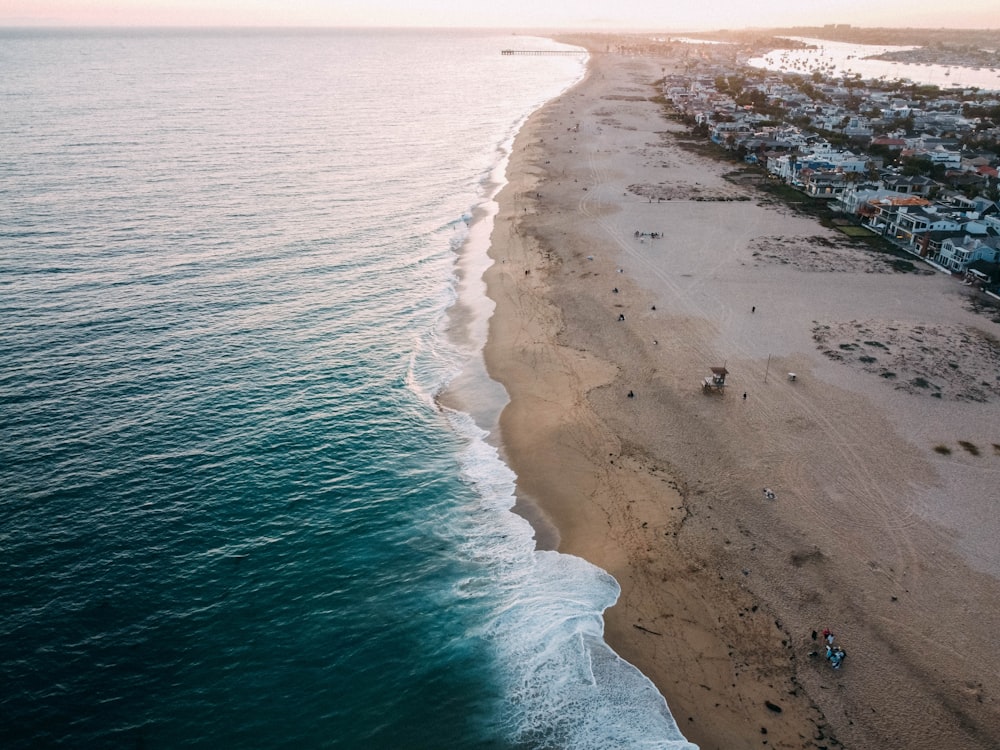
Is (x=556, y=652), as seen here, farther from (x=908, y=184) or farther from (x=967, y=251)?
(x=908, y=184)

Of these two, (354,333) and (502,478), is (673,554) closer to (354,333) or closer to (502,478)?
(502,478)

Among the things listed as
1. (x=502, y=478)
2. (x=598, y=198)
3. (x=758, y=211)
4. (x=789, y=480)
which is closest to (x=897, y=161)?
(x=758, y=211)

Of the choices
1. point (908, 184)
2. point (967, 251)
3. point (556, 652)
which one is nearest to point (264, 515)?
point (556, 652)

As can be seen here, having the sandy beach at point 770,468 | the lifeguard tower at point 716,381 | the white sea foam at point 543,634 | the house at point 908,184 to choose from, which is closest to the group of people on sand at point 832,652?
the sandy beach at point 770,468

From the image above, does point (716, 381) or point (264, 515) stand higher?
point (264, 515)

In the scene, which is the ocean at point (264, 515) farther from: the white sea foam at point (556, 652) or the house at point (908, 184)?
the house at point (908, 184)

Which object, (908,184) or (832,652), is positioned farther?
(908,184)

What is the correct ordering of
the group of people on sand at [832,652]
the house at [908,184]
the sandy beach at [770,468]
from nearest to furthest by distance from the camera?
1. the sandy beach at [770,468]
2. the group of people on sand at [832,652]
3. the house at [908,184]
